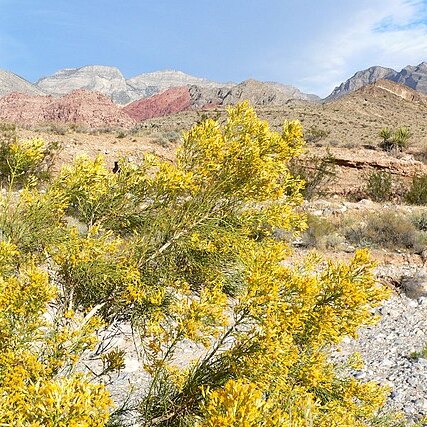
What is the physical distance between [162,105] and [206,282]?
86414mm

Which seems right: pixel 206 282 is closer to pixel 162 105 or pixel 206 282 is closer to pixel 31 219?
pixel 31 219

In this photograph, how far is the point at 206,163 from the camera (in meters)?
3.04

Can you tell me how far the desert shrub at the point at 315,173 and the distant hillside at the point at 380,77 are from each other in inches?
6245

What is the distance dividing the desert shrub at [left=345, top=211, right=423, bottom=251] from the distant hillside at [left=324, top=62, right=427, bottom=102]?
547ft

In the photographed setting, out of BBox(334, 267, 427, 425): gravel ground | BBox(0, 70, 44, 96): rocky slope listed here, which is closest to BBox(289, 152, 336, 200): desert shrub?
BBox(334, 267, 427, 425): gravel ground

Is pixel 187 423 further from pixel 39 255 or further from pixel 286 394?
pixel 39 255

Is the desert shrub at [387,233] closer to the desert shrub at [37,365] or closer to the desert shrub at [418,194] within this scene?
the desert shrub at [418,194]

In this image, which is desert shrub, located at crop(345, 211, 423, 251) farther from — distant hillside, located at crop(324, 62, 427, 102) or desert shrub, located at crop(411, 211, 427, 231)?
distant hillside, located at crop(324, 62, 427, 102)

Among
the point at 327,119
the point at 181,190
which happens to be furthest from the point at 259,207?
the point at 327,119

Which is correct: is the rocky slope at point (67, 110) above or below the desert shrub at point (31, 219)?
above

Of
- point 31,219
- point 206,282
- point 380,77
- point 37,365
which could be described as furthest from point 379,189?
point 380,77

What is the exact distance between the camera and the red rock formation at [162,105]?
276 feet

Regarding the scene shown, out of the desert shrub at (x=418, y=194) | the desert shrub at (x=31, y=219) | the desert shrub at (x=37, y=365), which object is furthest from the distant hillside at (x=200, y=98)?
the desert shrub at (x=37, y=365)

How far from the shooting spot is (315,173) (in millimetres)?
21000
